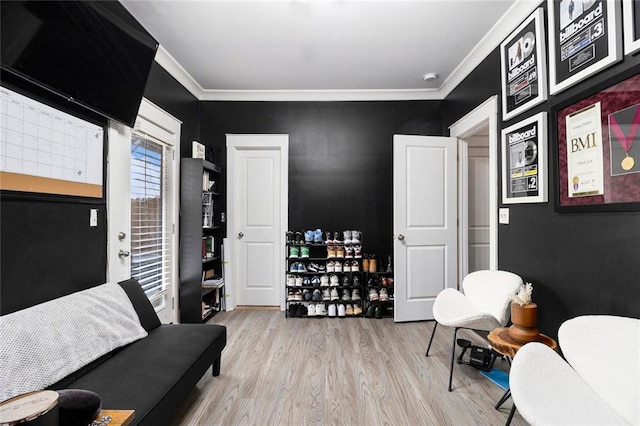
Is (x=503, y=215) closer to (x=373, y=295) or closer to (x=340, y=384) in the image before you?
→ (x=373, y=295)

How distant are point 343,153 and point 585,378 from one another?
10.0 feet

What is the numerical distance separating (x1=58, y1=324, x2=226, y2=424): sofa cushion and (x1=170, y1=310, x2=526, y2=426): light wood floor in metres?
0.31

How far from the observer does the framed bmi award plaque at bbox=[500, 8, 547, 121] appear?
6.59 feet

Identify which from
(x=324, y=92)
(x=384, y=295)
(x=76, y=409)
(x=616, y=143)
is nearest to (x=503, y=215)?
(x=616, y=143)

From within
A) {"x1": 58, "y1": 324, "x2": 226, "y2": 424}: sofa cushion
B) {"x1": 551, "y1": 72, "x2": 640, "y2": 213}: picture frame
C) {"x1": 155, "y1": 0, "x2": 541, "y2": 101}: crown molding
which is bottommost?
{"x1": 58, "y1": 324, "x2": 226, "y2": 424}: sofa cushion

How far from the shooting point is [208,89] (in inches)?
148

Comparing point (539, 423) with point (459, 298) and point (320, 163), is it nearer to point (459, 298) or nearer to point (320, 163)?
point (459, 298)

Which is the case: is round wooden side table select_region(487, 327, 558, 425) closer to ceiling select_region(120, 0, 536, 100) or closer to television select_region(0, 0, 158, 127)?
ceiling select_region(120, 0, 536, 100)

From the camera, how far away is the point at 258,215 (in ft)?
12.7

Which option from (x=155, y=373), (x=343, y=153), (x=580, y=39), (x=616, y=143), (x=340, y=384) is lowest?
(x=340, y=384)

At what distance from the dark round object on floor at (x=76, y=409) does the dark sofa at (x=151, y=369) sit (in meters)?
0.21

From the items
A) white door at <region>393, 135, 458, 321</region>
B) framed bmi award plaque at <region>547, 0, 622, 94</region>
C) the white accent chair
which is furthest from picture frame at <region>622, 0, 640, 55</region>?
white door at <region>393, 135, 458, 321</region>

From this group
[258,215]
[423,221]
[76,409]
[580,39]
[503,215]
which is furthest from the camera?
[258,215]

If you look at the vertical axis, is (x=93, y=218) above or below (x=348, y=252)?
Answer: above
